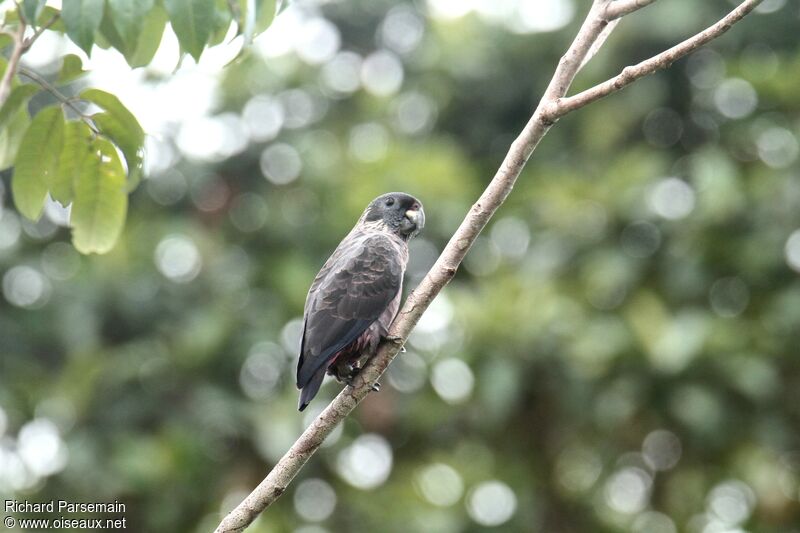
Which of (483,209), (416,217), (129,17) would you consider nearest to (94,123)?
(129,17)

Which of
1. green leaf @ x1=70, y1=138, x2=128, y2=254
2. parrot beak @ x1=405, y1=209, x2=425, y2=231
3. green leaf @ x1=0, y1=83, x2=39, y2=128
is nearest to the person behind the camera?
green leaf @ x1=0, y1=83, x2=39, y2=128

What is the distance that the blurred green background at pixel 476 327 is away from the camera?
676 centimetres

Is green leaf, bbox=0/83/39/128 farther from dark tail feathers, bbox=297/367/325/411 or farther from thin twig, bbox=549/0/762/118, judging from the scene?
dark tail feathers, bbox=297/367/325/411

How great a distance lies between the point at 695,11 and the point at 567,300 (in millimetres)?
2790

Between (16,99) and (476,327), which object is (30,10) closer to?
(16,99)

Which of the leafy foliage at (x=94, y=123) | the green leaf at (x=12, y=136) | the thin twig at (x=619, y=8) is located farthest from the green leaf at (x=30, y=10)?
the thin twig at (x=619, y=8)

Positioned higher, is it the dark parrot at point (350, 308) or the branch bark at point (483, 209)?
the branch bark at point (483, 209)

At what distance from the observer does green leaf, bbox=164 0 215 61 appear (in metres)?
2.58

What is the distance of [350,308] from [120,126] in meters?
1.45

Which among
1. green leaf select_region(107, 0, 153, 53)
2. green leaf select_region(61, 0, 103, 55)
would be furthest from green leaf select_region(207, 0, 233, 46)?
green leaf select_region(61, 0, 103, 55)

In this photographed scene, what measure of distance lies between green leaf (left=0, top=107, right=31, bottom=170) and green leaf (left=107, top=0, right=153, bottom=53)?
68cm

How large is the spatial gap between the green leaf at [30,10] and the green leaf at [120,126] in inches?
21.9

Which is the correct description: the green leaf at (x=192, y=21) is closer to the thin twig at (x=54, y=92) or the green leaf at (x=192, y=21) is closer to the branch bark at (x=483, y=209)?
the thin twig at (x=54, y=92)

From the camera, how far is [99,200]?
312 centimetres
